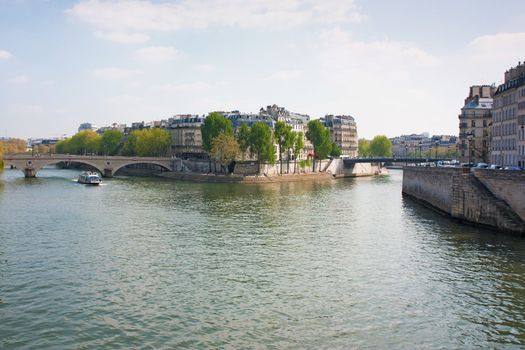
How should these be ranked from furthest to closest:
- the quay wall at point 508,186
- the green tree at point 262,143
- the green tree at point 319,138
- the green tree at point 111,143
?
the green tree at point 111,143, the green tree at point 319,138, the green tree at point 262,143, the quay wall at point 508,186

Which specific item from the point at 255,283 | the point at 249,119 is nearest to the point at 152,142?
the point at 249,119

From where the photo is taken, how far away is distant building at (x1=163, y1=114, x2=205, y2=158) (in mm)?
147000

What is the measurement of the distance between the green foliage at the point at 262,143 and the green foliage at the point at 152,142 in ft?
138

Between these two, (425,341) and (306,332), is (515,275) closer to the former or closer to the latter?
(425,341)

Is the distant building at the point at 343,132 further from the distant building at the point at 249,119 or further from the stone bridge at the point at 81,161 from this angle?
the stone bridge at the point at 81,161

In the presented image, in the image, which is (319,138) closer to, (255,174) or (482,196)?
(255,174)

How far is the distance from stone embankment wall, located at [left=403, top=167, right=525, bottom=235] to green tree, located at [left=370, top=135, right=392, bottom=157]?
425 feet

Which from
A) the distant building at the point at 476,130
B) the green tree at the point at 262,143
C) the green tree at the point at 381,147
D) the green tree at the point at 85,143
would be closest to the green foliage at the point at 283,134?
the green tree at the point at 262,143

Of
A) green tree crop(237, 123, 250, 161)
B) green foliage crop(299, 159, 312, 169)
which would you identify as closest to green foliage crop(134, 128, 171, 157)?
green tree crop(237, 123, 250, 161)

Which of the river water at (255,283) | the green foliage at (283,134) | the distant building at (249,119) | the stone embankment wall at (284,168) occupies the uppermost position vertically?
the distant building at (249,119)

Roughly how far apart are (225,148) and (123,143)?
73407mm

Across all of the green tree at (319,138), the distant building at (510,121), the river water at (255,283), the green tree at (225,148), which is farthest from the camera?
the green tree at (319,138)

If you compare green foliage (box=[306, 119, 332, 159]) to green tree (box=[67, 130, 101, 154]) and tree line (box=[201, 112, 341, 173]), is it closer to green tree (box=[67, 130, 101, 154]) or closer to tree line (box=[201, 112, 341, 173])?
tree line (box=[201, 112, 341, 173])

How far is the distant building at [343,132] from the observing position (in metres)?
171
